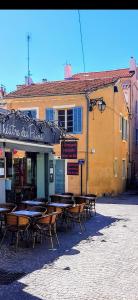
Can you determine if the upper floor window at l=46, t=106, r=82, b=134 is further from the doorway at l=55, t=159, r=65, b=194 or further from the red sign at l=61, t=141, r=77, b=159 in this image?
the red sign at l=61, t=141, r=77, b=159

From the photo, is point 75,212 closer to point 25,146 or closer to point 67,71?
point 25,146

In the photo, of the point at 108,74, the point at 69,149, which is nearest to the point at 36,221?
the point at 69,149

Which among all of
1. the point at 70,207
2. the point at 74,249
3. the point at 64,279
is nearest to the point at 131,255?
the point at 74,249

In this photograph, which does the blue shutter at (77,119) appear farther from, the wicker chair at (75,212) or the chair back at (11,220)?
the chair back at (11,220)

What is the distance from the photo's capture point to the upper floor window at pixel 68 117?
19833 mm

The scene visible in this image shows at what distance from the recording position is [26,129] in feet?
39.5

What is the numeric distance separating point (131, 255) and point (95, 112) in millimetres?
13339

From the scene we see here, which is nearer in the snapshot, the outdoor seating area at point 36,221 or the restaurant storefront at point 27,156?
the outdoor seating area at point 36,221

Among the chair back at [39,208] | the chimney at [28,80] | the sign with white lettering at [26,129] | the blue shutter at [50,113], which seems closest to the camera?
the chair back at [39,208]

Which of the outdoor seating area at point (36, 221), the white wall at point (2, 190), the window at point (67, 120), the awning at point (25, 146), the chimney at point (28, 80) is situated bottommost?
the outdoor seating area at point (36, 221)

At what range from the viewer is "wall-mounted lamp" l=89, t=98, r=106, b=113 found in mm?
19842

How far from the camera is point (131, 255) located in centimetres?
793

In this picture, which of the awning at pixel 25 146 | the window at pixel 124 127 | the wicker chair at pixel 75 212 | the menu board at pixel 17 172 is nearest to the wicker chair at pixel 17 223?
the wicker chair at pixel 75 212
